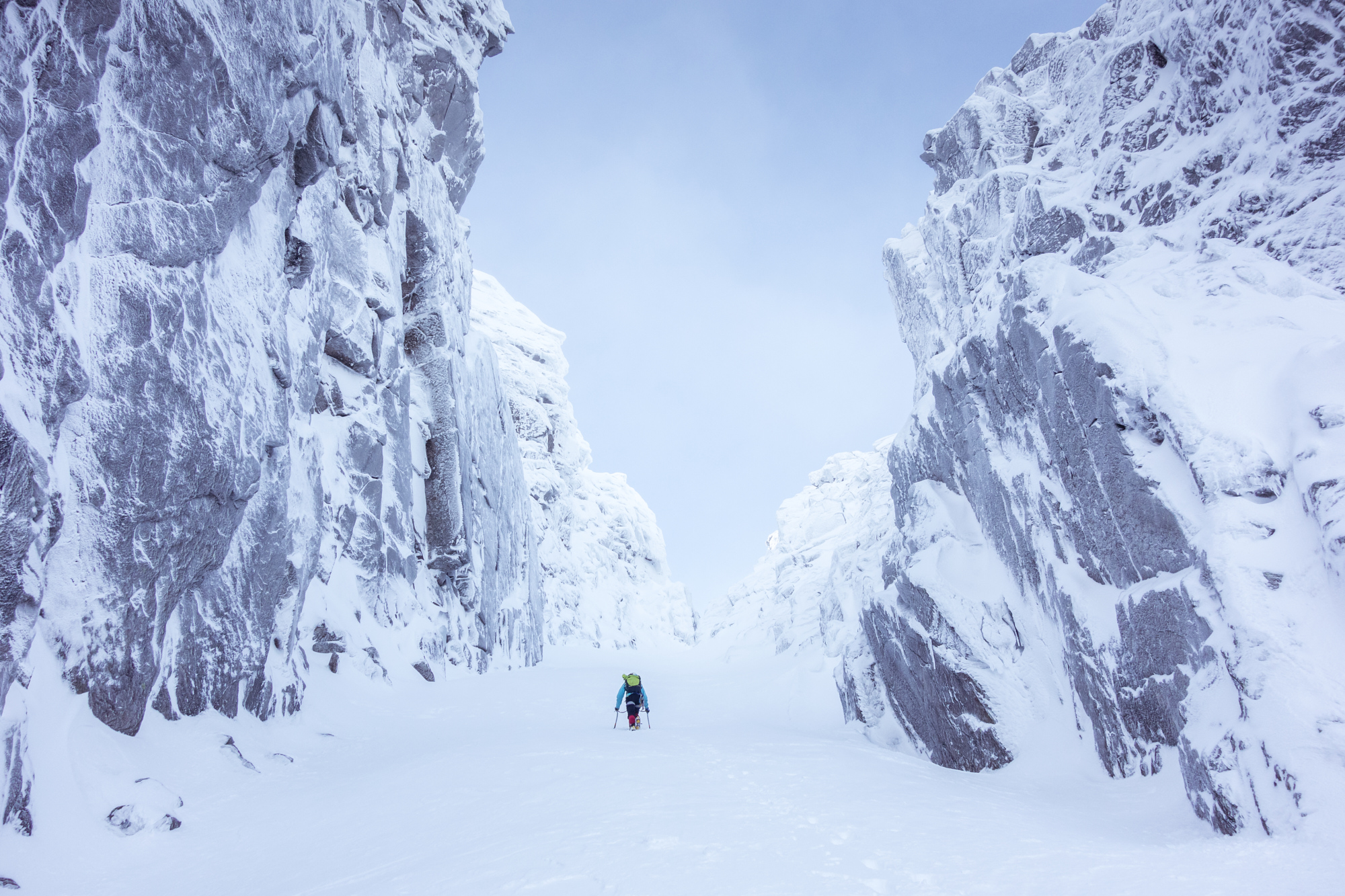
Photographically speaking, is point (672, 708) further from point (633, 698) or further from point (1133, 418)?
point (1133, 418)

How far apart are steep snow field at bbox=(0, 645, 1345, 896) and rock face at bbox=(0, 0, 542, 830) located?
855 mm

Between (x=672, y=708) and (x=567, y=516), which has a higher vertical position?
(x=567, y=516)

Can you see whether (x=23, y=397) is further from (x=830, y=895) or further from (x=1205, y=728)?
(x=1205, y=728)

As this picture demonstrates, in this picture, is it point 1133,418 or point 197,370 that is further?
point 1133,418

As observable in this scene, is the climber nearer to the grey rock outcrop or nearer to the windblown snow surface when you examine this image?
the windblown snow surface

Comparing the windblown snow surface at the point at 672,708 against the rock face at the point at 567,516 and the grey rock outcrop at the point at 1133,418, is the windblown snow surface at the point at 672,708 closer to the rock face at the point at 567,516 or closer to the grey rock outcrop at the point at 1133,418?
the grey rock outcrop at the point at 1133,418

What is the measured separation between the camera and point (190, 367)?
11141mm

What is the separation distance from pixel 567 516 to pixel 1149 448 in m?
63.7

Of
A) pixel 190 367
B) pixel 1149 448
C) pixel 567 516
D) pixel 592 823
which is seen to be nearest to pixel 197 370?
pixel 190 367

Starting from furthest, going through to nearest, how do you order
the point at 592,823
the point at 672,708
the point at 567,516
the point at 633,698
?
the point at 567,516
the point at 672,708
the point at 633,698
the point at 592,823

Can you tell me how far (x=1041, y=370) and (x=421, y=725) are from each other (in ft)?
54.8

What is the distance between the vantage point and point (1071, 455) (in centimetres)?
1335

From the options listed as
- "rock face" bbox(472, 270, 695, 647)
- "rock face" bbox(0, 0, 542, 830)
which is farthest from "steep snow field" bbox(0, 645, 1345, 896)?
"rock face" bbox(472, 270, 695, 647)

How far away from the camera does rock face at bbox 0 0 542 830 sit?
8547 mm
